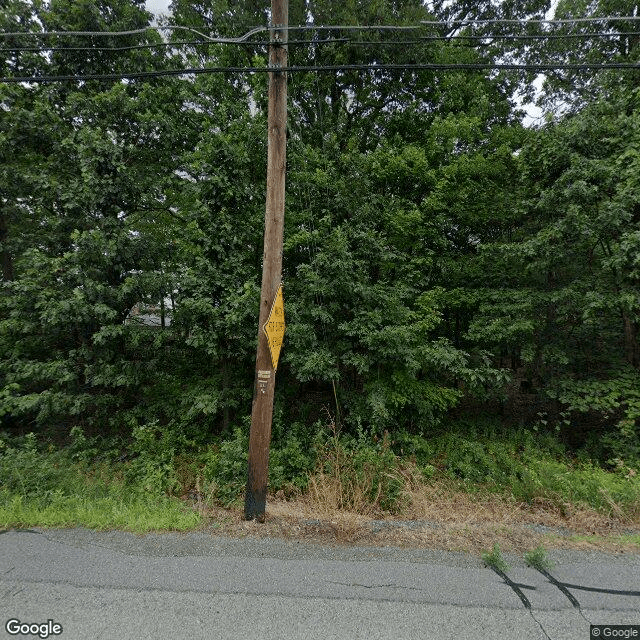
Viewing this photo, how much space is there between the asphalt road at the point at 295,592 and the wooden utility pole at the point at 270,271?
0.82 metres

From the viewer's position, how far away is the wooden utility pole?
3.80 metres

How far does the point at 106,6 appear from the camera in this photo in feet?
24.1

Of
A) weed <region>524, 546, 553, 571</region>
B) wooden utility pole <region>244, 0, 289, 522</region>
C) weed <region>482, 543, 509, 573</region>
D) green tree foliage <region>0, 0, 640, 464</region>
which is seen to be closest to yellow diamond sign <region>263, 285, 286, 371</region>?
wooden utility pole <region>244, 0, 289, 522</region>

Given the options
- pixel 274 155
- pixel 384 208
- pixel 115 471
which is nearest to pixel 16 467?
pixel 115 471

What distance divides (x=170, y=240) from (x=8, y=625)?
634 cm

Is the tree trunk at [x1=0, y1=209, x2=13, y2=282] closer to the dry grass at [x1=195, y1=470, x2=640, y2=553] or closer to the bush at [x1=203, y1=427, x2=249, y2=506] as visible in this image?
the bush at [x1=203, y1=427, x2=249, y2=506]

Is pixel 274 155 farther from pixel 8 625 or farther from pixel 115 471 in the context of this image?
pixel 115 471

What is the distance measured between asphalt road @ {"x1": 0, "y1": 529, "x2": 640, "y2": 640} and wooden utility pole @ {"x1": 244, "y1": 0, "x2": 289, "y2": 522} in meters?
0.82

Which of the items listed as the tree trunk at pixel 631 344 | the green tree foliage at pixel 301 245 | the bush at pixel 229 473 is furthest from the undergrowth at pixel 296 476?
the tree trunk at pixel 631 344

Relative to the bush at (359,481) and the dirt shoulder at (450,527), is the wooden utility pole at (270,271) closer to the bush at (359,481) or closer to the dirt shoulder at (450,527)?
the dirt shoulder at (450,527)

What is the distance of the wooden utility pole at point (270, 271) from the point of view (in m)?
3.80

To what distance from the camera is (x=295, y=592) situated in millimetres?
2393

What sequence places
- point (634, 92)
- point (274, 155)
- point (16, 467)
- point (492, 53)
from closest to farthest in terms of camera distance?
point (274, 155) < point (16, 467) < point (634, 92) < point (492, 53)

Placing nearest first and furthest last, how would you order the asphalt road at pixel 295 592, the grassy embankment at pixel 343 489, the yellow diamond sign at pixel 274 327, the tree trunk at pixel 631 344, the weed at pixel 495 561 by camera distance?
1. the asphalt road at pixel 295 592
2. the weed at pixel 495 561
3. the grassy embankment at pixel 343 489
4. the yellow diamond sign at pixel 274 327
5. the tree trunk at pixel 631 344
